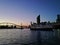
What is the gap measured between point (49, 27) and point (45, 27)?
5646 mm

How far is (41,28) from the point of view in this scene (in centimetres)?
19950

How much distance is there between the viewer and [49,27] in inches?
7800

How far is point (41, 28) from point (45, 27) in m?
5.83

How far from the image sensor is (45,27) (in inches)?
7859

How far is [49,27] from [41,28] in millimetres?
11282
